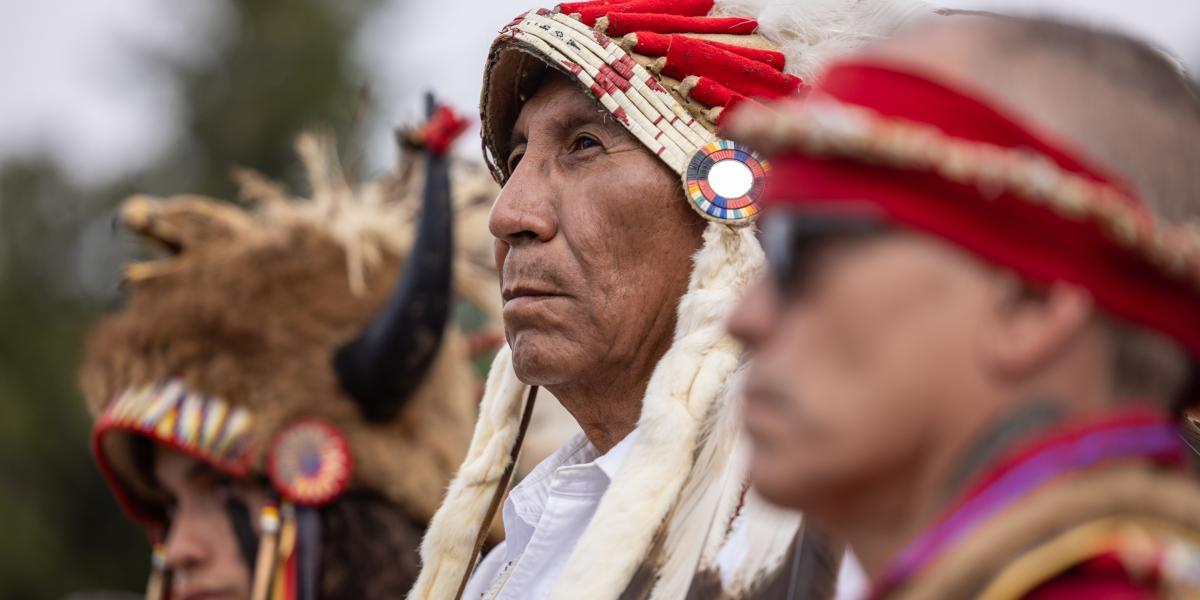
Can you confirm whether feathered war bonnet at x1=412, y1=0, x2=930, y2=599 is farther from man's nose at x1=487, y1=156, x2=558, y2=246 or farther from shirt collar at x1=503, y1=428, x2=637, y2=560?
man's nose at x1=487, y1=156, x2=558, y2=246

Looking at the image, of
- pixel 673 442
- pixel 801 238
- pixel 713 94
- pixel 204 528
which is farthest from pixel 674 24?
pixel 204 528

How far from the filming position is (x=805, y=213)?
130cm

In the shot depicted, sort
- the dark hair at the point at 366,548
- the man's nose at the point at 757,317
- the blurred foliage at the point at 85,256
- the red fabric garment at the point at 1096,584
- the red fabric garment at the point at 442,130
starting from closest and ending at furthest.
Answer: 1. the red fabric garment at the point at 1096,584
2. the man's nose at the point at 757,317
3. the dark hair at the point at 366,548
4. the red fabric garment at the point at 442,130
5. the blurred foliage at the point at 85,256

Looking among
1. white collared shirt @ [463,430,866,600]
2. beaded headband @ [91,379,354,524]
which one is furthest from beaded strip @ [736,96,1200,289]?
beaded headband @ [91,379,354,524]

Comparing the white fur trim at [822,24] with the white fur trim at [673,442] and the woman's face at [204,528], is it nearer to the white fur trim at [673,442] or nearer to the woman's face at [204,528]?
the white fur trim at [673,442]

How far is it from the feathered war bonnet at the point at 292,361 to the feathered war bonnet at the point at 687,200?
143cm

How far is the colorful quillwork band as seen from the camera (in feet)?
8.55

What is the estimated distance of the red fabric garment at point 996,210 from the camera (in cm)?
124

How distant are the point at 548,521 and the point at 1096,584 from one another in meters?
1.49

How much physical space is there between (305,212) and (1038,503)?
3919mm

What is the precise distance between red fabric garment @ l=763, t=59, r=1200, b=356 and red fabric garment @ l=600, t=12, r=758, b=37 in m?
1.52

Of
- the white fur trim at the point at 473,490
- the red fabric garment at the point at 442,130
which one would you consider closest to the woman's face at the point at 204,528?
the red fabric garment at the point at 442,130

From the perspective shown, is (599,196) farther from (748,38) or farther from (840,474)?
(840,474)

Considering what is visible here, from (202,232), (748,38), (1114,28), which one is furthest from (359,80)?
(1114,28)
